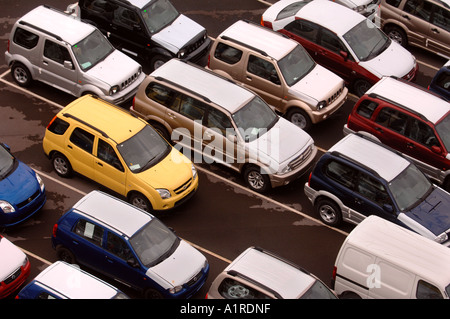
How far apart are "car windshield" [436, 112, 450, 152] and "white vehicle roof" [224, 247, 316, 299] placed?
6069 mm

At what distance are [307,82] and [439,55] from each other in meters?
5.50

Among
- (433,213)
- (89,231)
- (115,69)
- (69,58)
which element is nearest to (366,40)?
(433,213)

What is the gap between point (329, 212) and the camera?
776 inches

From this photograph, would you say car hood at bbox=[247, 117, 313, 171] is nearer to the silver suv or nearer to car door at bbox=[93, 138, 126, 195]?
car door at bbox=[93, 138, 126, 195]

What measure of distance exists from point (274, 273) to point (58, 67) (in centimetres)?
982

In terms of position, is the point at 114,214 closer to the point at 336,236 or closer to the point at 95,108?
the point at 95,108

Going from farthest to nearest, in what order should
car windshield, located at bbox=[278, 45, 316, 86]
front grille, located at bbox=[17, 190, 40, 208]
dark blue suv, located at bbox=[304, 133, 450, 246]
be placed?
car windshield, located at bbox=[278, 45, 316, 86] < front grille, located at bbox=[17, 190, 40, 208] < dark blue suv, located at bbox=[304, 133, 450, 246]

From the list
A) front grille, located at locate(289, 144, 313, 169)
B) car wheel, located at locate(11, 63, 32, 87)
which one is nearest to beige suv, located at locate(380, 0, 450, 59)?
front grille, located at locate(289, 144, 313, 169)

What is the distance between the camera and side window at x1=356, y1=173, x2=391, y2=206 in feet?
61.1

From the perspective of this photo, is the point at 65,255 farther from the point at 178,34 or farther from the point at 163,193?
the point at 178,34

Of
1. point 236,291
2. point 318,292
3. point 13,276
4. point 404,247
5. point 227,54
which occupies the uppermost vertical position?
point 404,247

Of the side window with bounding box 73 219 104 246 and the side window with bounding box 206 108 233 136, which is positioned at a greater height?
the side window with bounding box 206 108 233 136

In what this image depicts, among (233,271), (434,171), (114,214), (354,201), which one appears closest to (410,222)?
(354,201)

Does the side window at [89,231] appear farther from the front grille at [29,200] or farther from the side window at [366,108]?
the side window at [366,108]
